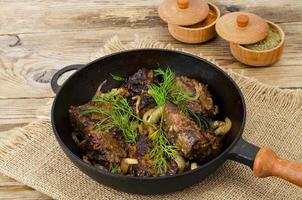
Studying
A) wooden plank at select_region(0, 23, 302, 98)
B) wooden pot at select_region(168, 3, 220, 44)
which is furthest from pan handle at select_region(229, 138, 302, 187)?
wooden pot at select_region(168, 3, 220, 44)

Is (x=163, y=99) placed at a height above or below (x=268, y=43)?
above

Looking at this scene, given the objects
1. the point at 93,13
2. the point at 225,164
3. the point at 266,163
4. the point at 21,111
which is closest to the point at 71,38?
the point at 93,13

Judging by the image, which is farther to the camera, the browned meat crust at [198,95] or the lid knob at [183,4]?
the lid knob at [183,4]

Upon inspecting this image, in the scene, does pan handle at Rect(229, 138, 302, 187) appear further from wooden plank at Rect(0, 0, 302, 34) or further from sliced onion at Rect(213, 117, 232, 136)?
wooden plank at Rect(0, 0, 302, 34)

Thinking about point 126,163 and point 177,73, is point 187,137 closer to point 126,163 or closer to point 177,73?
point 126,163

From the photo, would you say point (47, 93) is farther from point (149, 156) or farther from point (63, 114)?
point (149, 156)

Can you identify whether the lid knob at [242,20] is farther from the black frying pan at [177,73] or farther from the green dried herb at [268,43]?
the black frying pan at [177,73]

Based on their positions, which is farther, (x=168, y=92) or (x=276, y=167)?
(x=168, y=92)

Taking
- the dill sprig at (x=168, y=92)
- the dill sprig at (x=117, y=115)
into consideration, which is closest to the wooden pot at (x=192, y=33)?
the dill sprig at (x=168, y=92)
